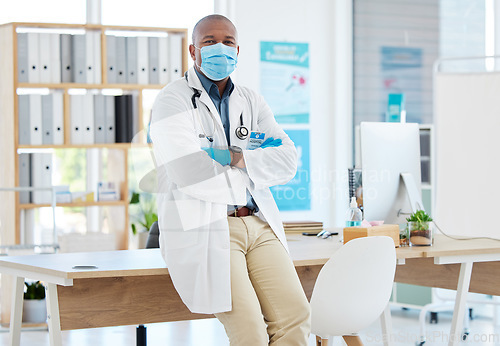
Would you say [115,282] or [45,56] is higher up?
[45,56]

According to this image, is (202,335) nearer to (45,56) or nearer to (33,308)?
(33,308)

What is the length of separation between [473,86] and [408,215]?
123 cm

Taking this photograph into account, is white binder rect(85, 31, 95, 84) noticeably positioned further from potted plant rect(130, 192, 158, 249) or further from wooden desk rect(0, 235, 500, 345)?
wooden desk rect(0, 235, 500, 345)

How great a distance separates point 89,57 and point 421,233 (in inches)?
107

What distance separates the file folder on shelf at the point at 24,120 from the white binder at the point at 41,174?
12 cm

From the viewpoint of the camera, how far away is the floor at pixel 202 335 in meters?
4.21

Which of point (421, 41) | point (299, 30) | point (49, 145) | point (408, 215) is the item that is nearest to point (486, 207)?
point (408, 215)

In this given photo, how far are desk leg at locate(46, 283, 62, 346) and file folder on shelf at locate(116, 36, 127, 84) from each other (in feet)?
8.59

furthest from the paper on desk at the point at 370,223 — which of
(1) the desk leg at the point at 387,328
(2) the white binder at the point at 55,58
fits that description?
(2) the white binder at the point at 55,58

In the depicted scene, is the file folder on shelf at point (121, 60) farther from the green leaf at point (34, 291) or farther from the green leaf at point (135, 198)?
the green leaf at point (34, 291)

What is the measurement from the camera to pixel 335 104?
590 centimetres

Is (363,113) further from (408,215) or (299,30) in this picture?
(408,215)

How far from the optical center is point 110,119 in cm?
481

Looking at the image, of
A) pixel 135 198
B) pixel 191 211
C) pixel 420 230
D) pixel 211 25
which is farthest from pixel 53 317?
pixel 135 198
